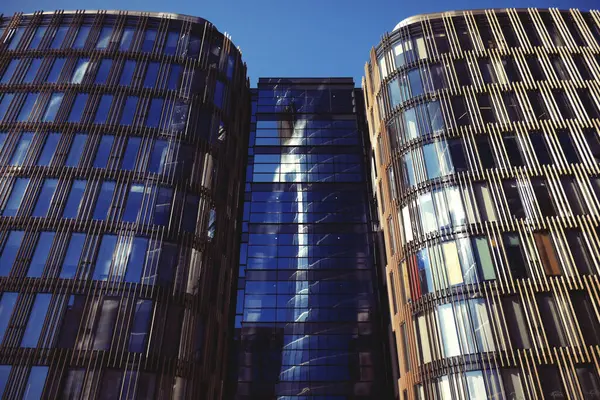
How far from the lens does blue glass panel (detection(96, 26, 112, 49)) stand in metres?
39.6

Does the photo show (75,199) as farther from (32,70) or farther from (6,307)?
(32,70)

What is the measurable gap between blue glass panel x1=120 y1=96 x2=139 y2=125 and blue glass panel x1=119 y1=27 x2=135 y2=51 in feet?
20.6

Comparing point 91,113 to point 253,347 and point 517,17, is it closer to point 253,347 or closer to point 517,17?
point 253,347

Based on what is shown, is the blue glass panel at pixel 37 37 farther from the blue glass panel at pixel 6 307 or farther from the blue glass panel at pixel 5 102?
the blue glass panel at pixel 6 307

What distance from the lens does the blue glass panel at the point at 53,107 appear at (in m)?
34.9

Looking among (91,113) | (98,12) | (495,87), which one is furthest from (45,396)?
(495,87)

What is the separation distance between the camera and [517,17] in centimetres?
4119

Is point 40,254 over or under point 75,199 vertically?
under

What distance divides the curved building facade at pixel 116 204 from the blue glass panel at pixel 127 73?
16cm

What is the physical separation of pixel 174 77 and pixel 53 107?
384 inches

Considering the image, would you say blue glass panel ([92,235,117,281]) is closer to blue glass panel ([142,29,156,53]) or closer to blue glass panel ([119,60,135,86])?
blue glass panel ([119,60,135,86])

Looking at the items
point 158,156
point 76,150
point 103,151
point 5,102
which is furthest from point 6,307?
point 5,102

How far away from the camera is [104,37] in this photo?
40219mm

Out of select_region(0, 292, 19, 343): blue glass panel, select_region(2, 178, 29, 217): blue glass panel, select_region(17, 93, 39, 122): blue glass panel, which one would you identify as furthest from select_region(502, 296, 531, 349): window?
select_region(17, 93, 39, 122): blue glass panel
